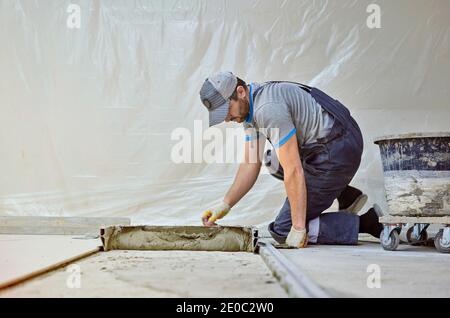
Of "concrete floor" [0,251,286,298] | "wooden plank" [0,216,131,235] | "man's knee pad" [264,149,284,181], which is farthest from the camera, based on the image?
"wooden plank" [0,216,131,235]

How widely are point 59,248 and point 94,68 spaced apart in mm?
1718

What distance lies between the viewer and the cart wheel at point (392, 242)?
2.50 meters

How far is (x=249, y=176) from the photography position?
2.81 meters

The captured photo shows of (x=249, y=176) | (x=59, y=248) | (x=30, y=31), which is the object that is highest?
(x=30, y=31)

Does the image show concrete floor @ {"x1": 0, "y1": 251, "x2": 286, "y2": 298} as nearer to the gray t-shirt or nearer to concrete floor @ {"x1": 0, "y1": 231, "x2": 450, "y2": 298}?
concrete floor @ {"x1": 0, "y1": 231, "x2": 450, "y2": 298}

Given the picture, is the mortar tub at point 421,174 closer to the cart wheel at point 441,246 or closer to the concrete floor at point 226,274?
the cart wheel at point 441,246

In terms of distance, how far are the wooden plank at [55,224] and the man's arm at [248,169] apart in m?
0.89

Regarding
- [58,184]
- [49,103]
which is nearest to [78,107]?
[49,103]

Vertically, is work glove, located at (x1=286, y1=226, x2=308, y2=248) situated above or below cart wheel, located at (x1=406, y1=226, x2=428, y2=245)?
above

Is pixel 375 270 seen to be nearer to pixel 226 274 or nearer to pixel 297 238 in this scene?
pixel 226 274

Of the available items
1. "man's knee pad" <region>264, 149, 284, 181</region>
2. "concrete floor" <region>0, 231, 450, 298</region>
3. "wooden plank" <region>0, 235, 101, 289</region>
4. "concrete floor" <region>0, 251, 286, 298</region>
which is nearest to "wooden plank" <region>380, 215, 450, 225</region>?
"concrete floor" <region>0, 231, 450, 298</region>

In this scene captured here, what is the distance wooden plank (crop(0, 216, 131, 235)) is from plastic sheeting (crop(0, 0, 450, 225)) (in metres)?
0.19

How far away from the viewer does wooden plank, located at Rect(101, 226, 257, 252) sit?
7.73 ft
